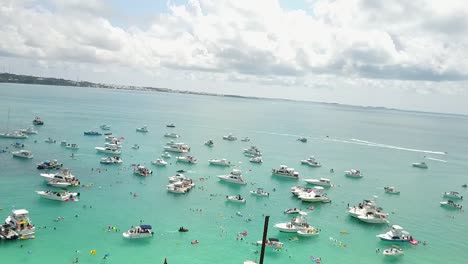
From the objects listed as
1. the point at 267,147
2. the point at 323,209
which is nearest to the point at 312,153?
the point at 267,147

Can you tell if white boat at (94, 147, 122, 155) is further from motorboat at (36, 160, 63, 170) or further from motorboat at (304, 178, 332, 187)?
motorboat at (304, 178, 332, 187)

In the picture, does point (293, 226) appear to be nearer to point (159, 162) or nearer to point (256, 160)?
point (159, 162)

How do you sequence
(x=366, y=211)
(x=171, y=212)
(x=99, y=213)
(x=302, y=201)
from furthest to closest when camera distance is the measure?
(x=302, y=201), (x=366, y=211), (x=171, y=212), (x=99, y=213)

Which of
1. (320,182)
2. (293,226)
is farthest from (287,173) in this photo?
(293,226)

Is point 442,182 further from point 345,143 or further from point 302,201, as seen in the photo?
point 345,143

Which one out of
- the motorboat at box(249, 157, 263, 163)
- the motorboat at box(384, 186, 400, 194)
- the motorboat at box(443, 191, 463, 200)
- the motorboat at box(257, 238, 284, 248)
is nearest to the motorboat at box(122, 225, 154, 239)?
the motorboat at box(257, 238, 284, 248)

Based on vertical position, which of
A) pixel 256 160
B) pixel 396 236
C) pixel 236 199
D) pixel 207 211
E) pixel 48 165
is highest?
pixel 256 160
